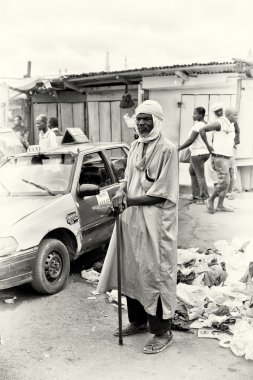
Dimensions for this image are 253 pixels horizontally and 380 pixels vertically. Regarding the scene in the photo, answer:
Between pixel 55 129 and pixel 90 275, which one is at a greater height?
pixel 55 129

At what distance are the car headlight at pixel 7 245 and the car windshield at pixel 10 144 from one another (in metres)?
5.44

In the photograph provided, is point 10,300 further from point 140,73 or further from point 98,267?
point 140,73

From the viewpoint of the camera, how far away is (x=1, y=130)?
10281mm

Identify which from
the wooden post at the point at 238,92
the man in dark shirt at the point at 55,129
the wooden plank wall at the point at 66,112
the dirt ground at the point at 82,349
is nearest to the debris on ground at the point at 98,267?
the dirt ground at the point at 82,349

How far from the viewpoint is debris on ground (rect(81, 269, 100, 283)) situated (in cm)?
553

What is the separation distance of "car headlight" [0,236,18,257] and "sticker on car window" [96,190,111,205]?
1.51m

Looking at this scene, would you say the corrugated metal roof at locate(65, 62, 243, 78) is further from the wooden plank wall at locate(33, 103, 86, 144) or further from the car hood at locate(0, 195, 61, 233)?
the car hood at locate(0, 195, 61, 233)

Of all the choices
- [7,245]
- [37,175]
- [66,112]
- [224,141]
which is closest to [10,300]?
[7,245]

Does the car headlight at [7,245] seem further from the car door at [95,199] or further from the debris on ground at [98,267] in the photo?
the debris on ground at [98,267]

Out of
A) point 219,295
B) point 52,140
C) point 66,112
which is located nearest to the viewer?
point 219,295

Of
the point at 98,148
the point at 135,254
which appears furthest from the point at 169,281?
the point at 98,148

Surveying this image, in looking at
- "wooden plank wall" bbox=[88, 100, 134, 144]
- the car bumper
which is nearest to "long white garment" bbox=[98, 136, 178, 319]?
the car bumper

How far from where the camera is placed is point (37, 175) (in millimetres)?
5734

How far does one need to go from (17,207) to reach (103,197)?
4.15 feet
